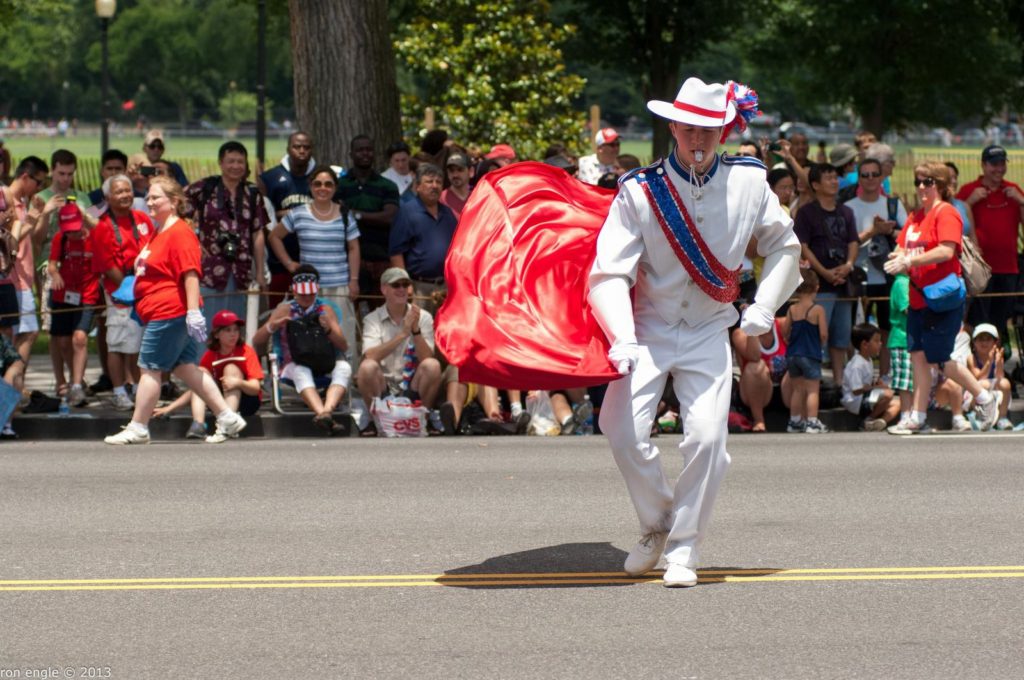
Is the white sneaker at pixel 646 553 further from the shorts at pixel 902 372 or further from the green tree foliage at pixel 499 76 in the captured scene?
the green tree foliage at pixel 499 76

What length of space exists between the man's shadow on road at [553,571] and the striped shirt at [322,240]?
20.4ft

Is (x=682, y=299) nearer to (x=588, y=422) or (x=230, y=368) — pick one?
(x=588, y=422)

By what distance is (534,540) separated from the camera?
894 cm

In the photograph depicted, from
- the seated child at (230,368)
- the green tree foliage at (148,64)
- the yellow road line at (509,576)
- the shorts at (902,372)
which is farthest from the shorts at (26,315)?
the green tree foliage at (148,64)

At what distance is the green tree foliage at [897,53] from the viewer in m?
39.5

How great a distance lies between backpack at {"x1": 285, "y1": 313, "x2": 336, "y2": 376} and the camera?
13.7 meters

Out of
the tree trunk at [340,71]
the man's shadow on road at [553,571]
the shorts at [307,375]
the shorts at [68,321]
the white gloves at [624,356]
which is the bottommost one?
the man's shadow on road at [553,571]

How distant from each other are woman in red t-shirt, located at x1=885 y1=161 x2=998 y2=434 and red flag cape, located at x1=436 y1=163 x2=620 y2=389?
14.9ft

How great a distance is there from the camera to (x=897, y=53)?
40594 millimetres

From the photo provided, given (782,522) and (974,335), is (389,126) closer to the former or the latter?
(974,335)

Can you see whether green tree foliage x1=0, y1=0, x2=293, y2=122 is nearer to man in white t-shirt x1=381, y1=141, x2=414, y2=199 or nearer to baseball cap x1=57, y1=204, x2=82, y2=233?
man in white t-shirt x1=381, y1=141, x2=414, y2=199

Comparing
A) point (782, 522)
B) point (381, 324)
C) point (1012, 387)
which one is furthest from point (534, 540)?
point (1012, 387)

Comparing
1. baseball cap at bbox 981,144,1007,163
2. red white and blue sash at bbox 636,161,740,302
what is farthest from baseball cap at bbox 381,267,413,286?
red white and blue sash at bbox 636,161,740,302

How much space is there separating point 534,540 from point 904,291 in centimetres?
606
